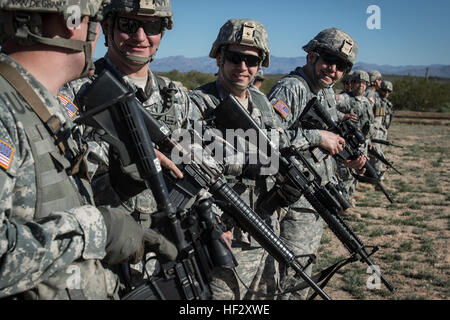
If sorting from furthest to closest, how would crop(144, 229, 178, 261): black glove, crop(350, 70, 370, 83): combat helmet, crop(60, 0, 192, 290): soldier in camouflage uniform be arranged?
crop(350, 70, 370, 83): combat helmet, crop(60, 0, 192, 290): soldier in camouflage uniform, crop(144, 229, 178, 261): black glove

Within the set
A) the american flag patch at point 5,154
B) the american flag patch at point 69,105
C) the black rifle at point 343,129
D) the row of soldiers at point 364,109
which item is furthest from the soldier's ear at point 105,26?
the row of soldiers at point 364,109

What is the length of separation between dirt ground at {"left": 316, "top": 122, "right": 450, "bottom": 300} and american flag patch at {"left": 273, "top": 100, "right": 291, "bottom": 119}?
2310mm

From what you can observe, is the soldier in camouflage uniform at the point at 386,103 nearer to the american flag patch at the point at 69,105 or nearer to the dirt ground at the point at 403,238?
the dirt ground at the point at 403,238

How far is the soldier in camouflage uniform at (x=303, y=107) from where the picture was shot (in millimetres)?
3889

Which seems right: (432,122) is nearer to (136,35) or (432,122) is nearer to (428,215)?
(428,215)

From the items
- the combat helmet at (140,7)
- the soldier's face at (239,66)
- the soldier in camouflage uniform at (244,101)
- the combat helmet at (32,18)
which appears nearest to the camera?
the combat helmet at (32,18)

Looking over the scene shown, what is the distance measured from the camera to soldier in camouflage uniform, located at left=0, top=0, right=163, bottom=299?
141 centimetres

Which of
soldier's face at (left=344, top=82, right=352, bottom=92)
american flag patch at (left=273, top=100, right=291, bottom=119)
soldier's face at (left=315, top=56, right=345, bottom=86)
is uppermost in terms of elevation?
soldier's face at (left=315, top=56, right=345, bottom=86)

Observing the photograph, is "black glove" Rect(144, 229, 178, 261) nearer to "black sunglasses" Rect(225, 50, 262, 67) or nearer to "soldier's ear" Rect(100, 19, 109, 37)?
"soldier's ear" Rect(100, 19, 109, 37)

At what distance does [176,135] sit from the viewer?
2.64 meters

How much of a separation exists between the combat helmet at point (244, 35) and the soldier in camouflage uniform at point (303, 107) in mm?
659

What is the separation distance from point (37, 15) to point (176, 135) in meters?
1.21

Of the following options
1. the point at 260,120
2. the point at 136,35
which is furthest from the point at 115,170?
the point at 260,120

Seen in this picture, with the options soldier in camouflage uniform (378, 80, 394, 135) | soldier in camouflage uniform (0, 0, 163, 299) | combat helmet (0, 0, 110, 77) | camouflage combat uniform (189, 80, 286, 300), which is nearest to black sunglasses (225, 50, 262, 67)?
camouflage combat uniform (189, 80, 286, 300)
